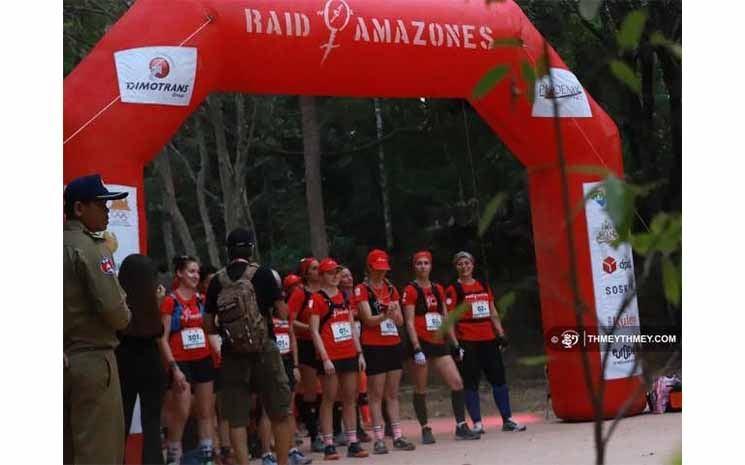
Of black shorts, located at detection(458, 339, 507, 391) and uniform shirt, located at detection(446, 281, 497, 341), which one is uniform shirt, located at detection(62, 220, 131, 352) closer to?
uniform shirt, located at detection(446, 281, 497, 341)

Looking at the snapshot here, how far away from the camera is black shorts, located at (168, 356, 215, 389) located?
749 cm

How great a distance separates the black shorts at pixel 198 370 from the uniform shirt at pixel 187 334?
0.08 feet

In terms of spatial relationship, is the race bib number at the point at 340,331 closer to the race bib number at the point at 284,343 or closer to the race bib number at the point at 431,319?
the race bib number at the point at 284,343

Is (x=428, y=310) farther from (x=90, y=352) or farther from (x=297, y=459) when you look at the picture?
(x=90, y=352)

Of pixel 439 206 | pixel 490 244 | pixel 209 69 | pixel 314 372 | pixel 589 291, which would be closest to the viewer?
pixel 209 69

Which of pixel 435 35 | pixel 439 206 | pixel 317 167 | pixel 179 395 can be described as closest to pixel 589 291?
pixel 435 35

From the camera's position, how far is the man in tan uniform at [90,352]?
4566 mm

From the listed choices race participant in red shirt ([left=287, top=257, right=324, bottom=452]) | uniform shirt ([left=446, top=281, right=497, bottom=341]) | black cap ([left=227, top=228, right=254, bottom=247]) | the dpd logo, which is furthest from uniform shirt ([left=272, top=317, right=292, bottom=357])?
the dpd logo

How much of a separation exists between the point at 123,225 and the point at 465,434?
11.4ft

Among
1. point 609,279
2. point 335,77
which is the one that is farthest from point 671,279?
point 609,279

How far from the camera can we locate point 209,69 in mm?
6734

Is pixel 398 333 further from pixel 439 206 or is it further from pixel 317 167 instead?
pixel 439 206

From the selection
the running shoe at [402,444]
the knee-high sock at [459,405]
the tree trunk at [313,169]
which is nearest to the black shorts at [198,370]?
the running shoe at [402,444]

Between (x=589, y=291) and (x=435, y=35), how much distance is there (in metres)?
1.91
